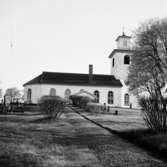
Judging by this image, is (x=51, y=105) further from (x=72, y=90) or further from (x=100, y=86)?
(x=100, y=86)

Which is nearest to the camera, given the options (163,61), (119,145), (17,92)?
(119,145)

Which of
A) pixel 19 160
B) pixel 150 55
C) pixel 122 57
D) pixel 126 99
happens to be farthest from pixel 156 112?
pixel 126 99

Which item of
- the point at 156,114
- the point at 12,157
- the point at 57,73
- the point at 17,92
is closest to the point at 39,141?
the point at 12,157

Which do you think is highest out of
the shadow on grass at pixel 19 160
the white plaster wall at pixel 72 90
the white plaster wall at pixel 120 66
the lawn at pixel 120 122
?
the white plaster wall at pixel 120 66

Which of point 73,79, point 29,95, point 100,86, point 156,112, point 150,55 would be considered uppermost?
point 150,55

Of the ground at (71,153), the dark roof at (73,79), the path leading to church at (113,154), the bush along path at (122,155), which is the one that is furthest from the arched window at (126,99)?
the bush along path at (122,155)

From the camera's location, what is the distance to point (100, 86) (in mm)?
50219

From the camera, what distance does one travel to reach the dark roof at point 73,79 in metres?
49.8

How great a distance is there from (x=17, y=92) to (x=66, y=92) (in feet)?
161

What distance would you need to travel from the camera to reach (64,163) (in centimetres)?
556

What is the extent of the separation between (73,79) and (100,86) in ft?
21.7

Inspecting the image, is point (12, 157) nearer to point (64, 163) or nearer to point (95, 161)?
point (64, 163)

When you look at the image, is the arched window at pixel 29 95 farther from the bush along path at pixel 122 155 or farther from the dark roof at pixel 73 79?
the bush along path at pixel 122 155

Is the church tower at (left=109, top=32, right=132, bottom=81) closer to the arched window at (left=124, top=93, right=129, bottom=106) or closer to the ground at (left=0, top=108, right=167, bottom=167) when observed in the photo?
the arched window at (left=124, top=93, right=129, bottom=106)
